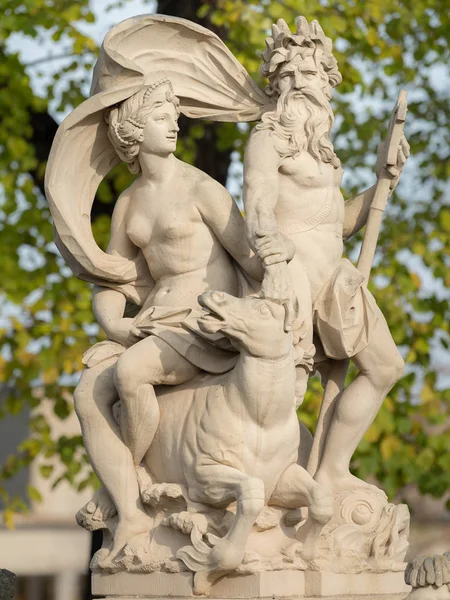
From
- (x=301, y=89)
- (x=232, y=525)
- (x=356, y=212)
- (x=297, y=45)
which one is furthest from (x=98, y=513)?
(x=297, y=45)

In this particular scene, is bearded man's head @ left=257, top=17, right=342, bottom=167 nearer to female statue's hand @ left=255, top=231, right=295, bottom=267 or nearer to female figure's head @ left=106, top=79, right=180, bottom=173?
female figure's head @ left=106, top=79, right=180, bottom=173

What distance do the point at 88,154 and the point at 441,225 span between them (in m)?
4.88

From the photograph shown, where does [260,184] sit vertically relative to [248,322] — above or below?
above

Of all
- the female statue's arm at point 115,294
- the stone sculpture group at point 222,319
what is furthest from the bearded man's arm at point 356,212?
Answer: the female statue's arm at point 115,294

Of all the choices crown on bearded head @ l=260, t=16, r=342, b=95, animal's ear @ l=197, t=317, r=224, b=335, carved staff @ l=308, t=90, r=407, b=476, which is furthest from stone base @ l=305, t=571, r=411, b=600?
crown on bearded head @ l=260, t=16, r=342, b=95

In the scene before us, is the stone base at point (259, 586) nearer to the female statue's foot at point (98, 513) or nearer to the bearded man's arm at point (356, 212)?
the female statue's foot at point (98, 513)

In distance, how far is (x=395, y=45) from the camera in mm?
10688

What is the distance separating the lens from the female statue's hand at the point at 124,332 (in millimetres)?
5957

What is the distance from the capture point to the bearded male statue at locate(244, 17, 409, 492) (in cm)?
604

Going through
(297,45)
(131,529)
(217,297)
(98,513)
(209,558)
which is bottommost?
(209,558)

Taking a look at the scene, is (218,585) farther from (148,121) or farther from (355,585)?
(148,121)

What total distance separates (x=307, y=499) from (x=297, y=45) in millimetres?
2073

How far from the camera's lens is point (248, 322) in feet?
18.1

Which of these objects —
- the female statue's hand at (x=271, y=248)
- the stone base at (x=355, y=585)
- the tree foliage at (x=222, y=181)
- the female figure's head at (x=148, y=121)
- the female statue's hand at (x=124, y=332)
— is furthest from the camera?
the tree foliage at (x=222, y=181)
